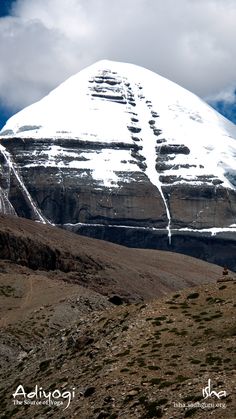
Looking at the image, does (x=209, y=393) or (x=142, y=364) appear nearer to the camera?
(x=209, y=393)

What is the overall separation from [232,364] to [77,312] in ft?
217

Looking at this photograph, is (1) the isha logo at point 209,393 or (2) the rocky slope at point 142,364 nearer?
(1) the isha logo at point 209,393

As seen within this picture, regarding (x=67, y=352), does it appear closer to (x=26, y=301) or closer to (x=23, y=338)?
(x=23, y=338)

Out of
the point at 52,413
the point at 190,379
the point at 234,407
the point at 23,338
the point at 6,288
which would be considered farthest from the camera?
the point at 6,288

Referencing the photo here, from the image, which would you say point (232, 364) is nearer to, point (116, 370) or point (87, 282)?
point (116, 370)

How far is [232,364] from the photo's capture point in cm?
3644

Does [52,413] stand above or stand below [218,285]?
below

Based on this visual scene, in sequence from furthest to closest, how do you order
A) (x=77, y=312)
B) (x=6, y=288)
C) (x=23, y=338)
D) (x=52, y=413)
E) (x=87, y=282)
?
(x=87, y=282) → (x=6, y=288) → (x=77, y=312) → (x=23, y=338) → (x=52, y=413)

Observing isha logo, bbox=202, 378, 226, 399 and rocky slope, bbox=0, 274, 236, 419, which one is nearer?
isha logo, bbox=202, 378, 226, 399

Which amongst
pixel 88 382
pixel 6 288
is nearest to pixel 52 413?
pixel 88 382

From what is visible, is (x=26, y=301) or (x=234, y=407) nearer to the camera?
(x=234, y=407)

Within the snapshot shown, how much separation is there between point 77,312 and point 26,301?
24537 mm

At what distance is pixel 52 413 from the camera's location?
37.9 m

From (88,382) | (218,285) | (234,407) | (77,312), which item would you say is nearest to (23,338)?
(77,312)
